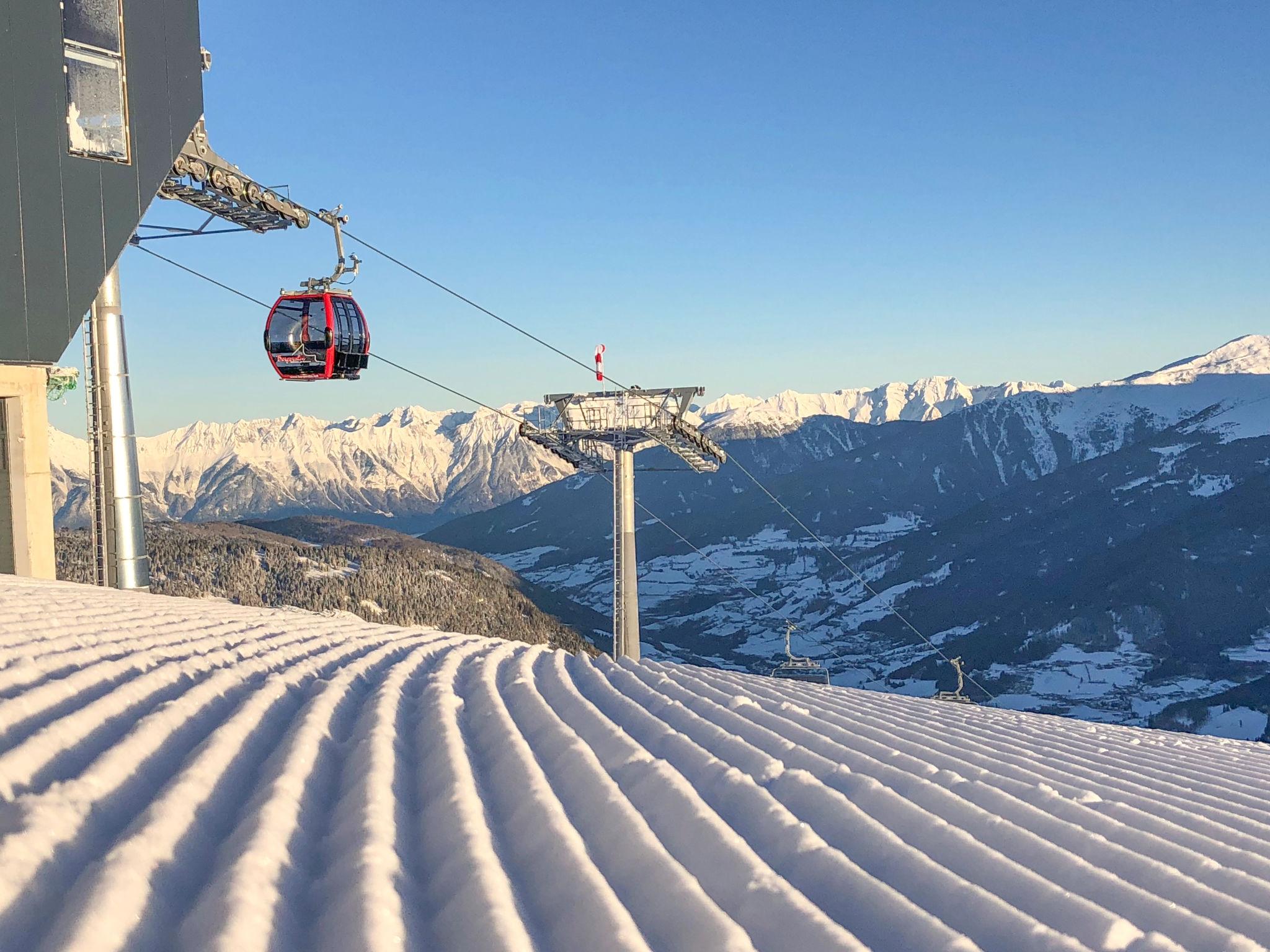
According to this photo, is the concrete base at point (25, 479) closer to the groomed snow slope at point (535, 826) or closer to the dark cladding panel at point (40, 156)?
the dark cladding panel at point (40, 156)

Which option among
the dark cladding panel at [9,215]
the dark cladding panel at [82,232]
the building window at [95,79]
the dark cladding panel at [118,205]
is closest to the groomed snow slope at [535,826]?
the dark cladding panel at [9,215]

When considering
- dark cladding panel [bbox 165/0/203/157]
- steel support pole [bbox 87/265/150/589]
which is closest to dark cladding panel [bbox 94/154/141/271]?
dark cladding panel [bbox 165/0/203/157]

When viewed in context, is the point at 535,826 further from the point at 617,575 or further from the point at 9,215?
the point at 617,575

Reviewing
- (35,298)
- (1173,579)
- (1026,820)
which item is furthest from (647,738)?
(1173,579)

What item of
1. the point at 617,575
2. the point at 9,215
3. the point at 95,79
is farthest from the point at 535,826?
the point at 617,575

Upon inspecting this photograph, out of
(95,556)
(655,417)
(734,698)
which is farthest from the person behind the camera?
(655,417)

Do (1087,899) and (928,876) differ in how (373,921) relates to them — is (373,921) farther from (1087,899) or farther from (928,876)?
(1087,899)
